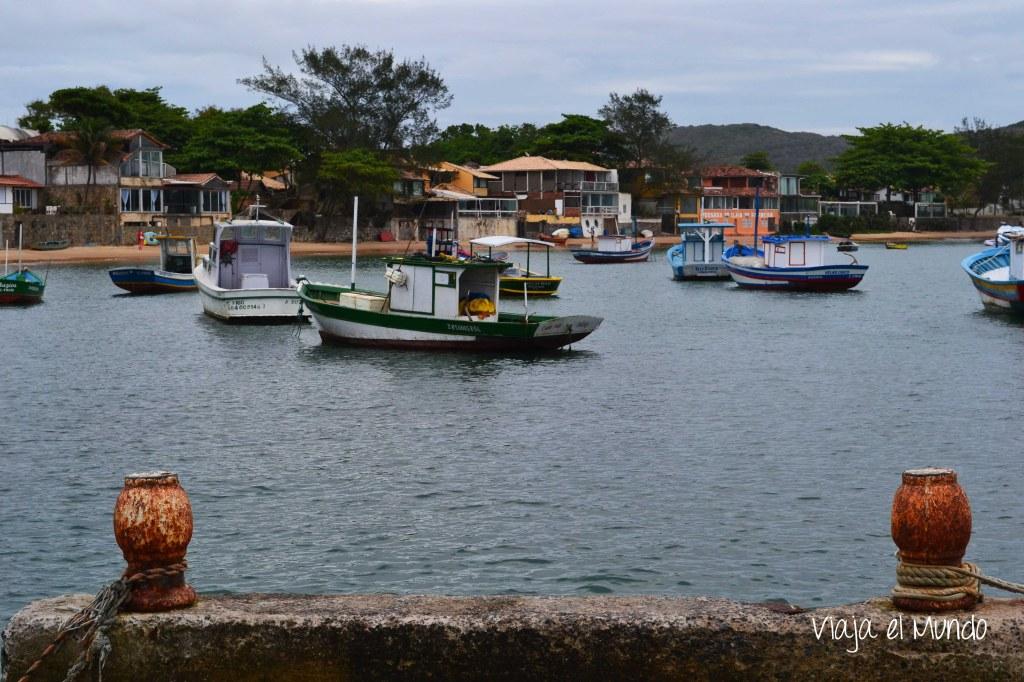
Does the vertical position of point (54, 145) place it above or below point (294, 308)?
above

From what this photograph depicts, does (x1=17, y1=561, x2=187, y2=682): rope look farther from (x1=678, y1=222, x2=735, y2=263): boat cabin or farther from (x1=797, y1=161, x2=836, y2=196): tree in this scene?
(x1=797, y1=161, x2=836, y2=196): tree

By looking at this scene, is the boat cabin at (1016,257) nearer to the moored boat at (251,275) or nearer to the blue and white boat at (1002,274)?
the blue and white boat at (1002,274)

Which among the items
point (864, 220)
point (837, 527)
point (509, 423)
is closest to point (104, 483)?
point (509, 423)

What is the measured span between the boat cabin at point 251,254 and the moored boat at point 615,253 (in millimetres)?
56458

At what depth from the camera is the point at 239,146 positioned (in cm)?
10562

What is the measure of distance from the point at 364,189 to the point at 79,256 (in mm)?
27396

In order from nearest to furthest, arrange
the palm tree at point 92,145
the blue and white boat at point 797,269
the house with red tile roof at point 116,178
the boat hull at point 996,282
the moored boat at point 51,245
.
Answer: the boat hull at point 996,282, the blue and white boat at point 797,269, the moored boat at point 51,245, the palm tree at point 92,145, the house with red tile roof at point 116,178

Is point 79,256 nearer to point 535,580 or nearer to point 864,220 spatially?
point 535,580

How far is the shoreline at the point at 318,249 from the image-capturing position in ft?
290

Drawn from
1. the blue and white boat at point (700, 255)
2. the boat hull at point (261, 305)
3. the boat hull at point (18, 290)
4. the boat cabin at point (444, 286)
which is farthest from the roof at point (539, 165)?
the boat cabin at point (444, 286)

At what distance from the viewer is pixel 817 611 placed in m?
7.20

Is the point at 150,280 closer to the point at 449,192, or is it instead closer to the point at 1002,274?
the point at 1002,274

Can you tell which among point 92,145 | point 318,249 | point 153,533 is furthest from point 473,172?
point 153,533

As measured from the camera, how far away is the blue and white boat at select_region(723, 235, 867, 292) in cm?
6875
